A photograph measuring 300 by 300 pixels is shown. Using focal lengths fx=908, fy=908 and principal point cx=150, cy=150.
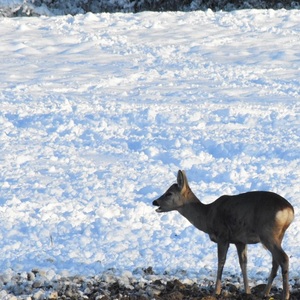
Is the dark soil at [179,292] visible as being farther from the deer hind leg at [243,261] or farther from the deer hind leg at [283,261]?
the deer hind leg at [283,261]

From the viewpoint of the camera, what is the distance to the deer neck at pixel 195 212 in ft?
30.9

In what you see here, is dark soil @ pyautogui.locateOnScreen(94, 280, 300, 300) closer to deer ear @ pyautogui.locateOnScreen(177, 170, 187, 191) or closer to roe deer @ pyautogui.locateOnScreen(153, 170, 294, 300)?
roe deer @ pyautogui.locateOnScreen(153, 170, 294, 300)

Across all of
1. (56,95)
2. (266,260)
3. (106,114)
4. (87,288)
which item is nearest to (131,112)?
(106,114)

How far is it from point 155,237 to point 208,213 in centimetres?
191

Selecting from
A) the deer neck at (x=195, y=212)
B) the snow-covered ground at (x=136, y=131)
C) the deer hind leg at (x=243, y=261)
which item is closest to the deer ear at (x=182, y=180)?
the deer neck at (x=195, y=212)

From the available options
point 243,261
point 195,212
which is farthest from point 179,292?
point 195,212

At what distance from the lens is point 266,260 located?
10.4 meters

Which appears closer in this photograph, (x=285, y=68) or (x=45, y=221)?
(x=45, y=221)

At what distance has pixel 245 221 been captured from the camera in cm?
867

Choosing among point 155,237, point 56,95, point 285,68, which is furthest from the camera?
point 285,68

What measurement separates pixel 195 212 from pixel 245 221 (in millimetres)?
977

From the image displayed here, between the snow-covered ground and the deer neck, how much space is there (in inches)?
26.9

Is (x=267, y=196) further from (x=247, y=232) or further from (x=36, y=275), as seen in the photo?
(x=36, y=275)

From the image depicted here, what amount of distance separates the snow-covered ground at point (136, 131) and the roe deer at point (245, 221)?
0.81 meters
